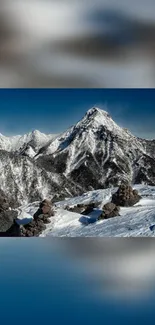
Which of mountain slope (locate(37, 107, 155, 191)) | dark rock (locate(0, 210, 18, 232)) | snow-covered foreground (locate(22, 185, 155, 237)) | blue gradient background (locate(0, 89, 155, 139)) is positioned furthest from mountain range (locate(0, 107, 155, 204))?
snow-covered foreground (locate(22, 185, 155, 237))

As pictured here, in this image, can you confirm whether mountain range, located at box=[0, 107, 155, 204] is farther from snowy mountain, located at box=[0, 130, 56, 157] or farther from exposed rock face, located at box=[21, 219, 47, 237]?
exposed rock face, located at box=[21, 219, 47, 237]

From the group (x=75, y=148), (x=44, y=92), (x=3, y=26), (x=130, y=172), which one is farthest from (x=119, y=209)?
(x=75, y=148)

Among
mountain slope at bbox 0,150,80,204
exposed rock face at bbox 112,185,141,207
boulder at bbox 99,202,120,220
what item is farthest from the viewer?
mountain slope at bbox 0,150,80,204

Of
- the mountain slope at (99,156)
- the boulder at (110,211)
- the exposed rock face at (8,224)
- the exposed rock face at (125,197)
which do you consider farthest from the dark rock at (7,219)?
the mountain slope at (99,156)

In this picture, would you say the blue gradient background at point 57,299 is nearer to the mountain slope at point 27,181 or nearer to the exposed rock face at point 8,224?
the exposed rock face at point 8,224

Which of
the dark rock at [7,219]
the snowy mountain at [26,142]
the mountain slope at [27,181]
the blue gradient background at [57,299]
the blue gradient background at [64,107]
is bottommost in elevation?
the blue gradient background at [57,299]

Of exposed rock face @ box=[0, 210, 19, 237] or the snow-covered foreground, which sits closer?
the snow-covered foreground

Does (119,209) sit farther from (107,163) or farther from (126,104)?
(107,163)
